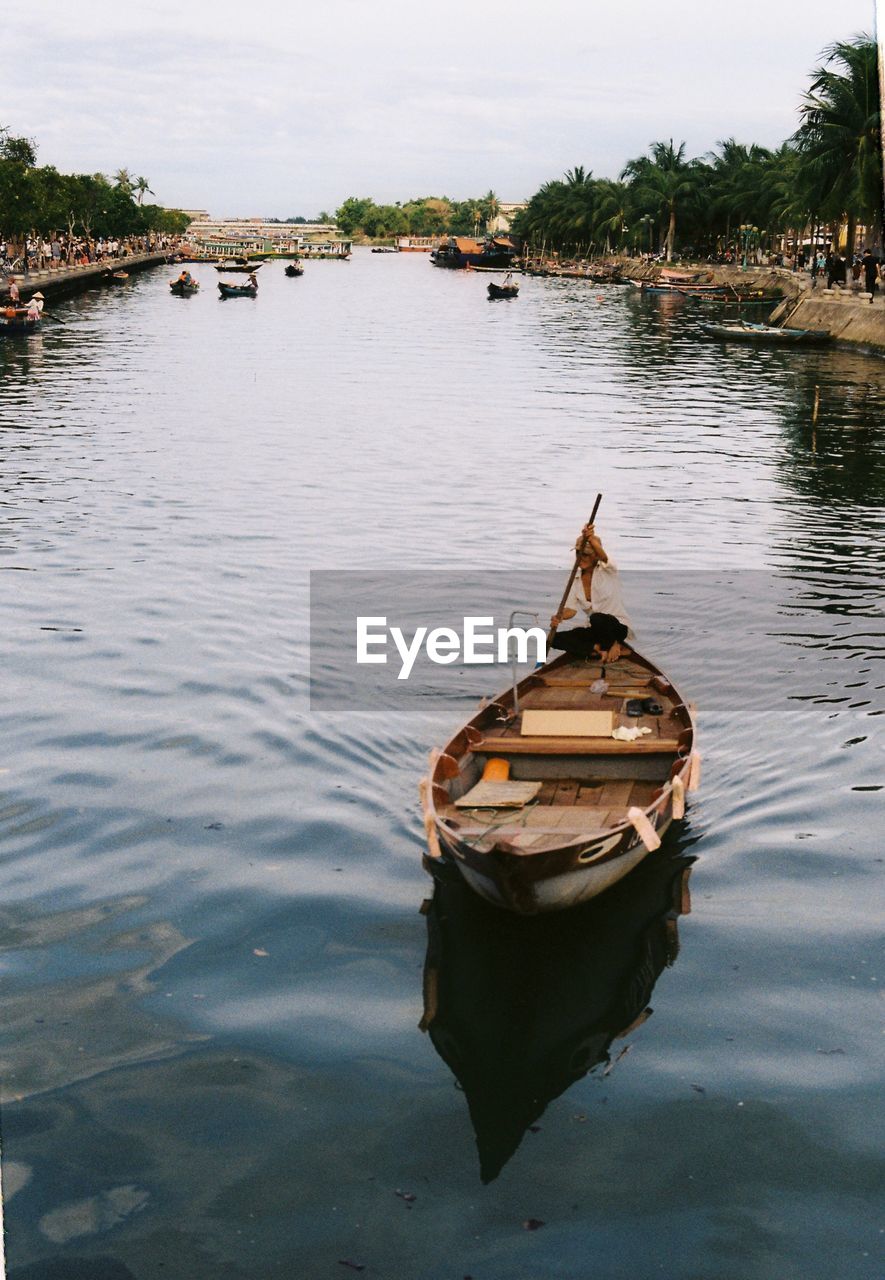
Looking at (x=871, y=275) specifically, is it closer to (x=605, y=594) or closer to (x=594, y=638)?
(x=605, y=594)

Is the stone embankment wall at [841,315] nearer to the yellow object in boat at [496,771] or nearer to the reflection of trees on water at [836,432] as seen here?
the reflection of trees on water at [836,432]

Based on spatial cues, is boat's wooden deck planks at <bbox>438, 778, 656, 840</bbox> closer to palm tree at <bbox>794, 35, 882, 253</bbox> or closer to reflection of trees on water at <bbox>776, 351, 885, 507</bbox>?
reflection of trees on water at <bbox>776, 351, 885, 507</bbox>

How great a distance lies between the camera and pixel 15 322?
238 feet

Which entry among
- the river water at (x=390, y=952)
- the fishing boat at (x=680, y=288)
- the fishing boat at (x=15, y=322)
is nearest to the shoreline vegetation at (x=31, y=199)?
the fishing boat at (x=15, y=322)

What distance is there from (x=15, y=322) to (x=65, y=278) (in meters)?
41.7

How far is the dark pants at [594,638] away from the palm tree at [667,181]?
13953 cm

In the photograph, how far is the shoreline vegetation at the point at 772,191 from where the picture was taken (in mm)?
71938

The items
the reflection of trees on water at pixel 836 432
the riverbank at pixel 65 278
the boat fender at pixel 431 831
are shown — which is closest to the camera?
the boat fender at pixel 431 831

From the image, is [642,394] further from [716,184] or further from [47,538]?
[716,184]

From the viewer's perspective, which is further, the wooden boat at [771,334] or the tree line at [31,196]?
the tree line at [31,196]

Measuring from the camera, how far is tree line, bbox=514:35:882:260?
71.8 metres

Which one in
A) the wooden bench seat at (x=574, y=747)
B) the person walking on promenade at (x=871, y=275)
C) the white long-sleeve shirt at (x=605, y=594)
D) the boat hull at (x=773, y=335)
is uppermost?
the person walking on promenade at (x=871, y=275)

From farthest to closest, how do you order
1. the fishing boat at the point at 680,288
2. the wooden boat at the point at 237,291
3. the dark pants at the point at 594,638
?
the wooden boat at the point at 237,291, the fishing boat at the point at 680,288, the dark pants at the point at 594,638

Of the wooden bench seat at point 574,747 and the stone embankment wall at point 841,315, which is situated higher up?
the stone embankment wall at point 841,315
